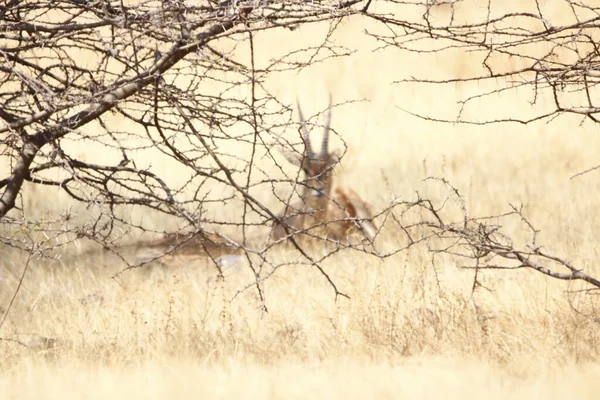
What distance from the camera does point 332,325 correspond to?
6.15 metres

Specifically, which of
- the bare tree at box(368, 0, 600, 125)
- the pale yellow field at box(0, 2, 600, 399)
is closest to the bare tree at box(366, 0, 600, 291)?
the bare tree at box(368, 0, 600, 125)

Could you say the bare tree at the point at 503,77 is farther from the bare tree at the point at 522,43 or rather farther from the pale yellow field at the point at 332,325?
the pale yellow field at the point at 332,325

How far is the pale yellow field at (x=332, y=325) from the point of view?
2959 mm

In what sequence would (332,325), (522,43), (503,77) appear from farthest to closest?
(503,77), (332,325), (522,43)

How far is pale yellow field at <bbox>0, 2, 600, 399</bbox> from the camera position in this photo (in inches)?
116

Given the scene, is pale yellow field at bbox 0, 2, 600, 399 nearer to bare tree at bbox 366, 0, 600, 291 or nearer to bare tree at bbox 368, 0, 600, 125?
bare tree at bbox 366, 0, 600, 291

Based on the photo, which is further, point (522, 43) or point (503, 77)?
point (503, 77)

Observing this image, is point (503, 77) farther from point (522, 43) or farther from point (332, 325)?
point (522, 43)

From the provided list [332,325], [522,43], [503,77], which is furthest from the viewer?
[503,77]

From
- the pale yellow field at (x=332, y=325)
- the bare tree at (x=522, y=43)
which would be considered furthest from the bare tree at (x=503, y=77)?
the pale yellow field at (x=332, y=325)

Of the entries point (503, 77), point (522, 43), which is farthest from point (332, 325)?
point (503, 77)

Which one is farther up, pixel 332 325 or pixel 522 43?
pixel 522 43

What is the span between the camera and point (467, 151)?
16203 millimetres

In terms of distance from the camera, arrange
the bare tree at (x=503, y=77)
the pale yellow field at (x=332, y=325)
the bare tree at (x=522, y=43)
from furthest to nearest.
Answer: the bare tree at (x=503, y=77), the bare tree at (x=522, y=43), the pale yellow field at (x=332, y=325)
